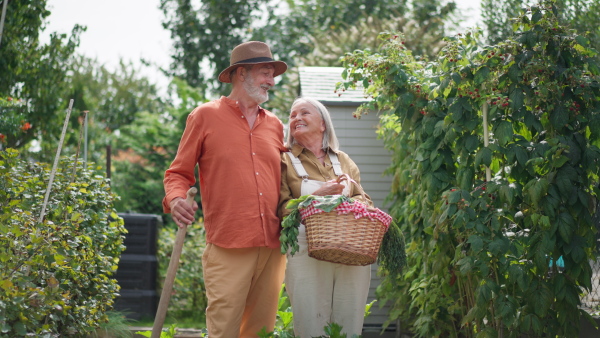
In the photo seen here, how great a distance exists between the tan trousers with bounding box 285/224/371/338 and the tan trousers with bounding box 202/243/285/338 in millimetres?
115

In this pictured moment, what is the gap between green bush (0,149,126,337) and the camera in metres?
3.23

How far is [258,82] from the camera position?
4020mm

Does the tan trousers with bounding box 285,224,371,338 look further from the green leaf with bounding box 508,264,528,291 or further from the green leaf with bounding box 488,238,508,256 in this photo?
the green leaf with bounding box 508,264,528,291

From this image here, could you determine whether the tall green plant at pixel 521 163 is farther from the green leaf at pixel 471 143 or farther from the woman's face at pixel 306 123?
the woman's face at pixel 306 123

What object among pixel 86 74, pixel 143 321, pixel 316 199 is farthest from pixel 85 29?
pixel 86 74

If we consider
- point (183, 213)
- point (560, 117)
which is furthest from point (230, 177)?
point (560, 117)

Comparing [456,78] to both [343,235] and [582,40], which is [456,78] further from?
[343,235]

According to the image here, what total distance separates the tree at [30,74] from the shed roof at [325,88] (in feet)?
8.17

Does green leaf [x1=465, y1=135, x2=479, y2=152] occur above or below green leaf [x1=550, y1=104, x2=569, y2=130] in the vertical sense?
below

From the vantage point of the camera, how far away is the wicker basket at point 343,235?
11.7ft

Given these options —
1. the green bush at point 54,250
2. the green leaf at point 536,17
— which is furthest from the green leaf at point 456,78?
the green bush at point 54,250

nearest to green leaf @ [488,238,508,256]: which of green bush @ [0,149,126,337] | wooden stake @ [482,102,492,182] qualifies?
wooden stake @ [482,102,492,182]

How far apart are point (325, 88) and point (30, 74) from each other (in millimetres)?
2956

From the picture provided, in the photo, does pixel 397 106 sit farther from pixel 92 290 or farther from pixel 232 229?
pixel 92 290
